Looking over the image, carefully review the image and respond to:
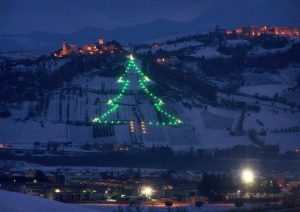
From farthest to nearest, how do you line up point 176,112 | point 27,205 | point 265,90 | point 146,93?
point 265,90
point 146,93
point 176,112
point 27,205

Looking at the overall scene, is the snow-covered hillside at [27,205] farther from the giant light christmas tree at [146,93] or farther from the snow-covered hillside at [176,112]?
the giant light christmas tree at [146,93]

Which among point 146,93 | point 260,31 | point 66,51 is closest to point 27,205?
point 146,93

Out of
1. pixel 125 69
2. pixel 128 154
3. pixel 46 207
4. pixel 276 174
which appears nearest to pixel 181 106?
pixel 125 69

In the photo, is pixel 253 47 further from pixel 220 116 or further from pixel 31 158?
pixel 31 158

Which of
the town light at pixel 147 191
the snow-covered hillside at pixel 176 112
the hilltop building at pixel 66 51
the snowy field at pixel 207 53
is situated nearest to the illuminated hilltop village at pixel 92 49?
the hilltop building at pixel 66 51

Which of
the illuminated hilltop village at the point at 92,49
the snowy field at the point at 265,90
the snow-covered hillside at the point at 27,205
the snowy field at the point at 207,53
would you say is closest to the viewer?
the snow-covered hillside at the point at 27,205

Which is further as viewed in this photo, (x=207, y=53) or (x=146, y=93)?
(x=207, y=53)

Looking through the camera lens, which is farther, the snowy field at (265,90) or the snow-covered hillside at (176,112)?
the snowy field at (265,90)

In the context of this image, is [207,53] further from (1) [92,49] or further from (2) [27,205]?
(2) [27,205]

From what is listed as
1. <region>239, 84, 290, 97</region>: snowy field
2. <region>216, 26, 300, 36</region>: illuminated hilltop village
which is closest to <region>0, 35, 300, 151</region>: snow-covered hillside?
<region>239, 84, 290, 97</region>: snowy field
